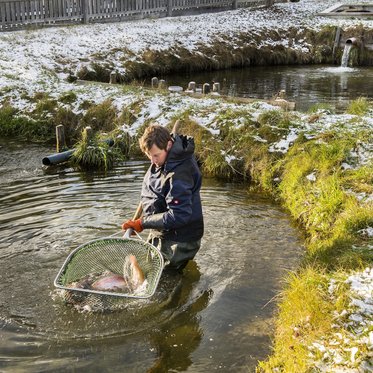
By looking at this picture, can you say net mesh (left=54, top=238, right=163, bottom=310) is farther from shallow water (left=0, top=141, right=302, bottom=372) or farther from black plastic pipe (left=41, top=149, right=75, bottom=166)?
black plastic pipe (left=41, top=149, right=75, bottom=166)

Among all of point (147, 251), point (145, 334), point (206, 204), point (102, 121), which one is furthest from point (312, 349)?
point (102, 121)

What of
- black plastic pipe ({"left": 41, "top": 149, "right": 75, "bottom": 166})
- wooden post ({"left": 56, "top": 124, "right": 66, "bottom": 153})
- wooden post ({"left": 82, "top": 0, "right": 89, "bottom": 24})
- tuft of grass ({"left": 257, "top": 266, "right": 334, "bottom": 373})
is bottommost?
tuft of grass ({"left": 257, "top": 266, "right": 334, "bottom": 373})

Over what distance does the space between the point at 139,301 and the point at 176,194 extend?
1.29 meters

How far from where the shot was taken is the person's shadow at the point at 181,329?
4801 millimetres

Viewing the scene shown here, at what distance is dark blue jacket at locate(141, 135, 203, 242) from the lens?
533cm

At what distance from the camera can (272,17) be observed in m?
26.4

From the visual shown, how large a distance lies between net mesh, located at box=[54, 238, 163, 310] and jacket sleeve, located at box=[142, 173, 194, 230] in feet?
1.17

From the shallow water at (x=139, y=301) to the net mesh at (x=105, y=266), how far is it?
136mm

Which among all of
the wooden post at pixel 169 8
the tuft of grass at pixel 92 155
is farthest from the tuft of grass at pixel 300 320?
the wooden post at pixel 169 8

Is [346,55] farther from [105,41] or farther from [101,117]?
[101,117]

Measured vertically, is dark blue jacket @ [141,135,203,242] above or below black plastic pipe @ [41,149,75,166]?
above

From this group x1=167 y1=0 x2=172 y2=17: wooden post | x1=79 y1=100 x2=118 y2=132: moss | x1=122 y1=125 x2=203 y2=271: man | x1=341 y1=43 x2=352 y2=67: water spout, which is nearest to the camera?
x1=122 y1=125 x2=203 y2=271: man

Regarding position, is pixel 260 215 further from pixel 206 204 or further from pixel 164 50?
pixel 164 50

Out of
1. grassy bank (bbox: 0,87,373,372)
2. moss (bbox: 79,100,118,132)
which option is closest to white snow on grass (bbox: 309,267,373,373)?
grassy bank (bbox: 0,87,373,372)
